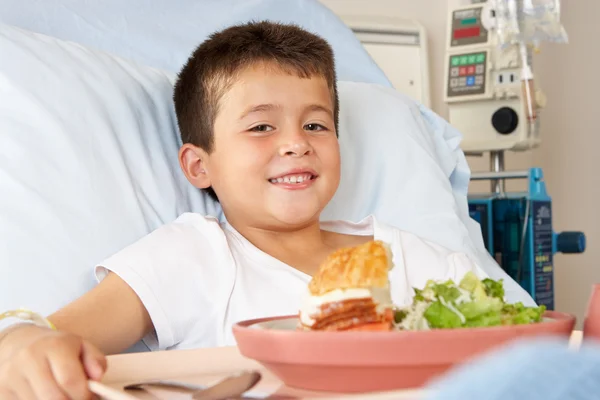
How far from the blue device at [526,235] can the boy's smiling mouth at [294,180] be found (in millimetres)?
878

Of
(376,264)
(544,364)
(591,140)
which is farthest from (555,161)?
(544,364)

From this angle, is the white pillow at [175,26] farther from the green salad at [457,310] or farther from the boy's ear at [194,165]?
the green salad at [457,310]

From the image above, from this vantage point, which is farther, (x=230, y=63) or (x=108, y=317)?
(x=230, y=63)

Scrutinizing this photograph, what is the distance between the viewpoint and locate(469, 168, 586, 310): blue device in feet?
6.40

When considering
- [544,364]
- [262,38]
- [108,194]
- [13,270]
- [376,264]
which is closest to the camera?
[544,364]

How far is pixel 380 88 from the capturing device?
167 centimetres

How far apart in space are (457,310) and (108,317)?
22.2 inches

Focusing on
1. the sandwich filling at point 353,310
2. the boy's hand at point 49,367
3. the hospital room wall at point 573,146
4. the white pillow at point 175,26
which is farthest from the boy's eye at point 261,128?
the hospital room wall at point 573,146

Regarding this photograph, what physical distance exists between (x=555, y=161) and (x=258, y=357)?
3.07 meters

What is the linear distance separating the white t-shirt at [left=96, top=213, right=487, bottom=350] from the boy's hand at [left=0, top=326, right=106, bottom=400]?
37 centimetres

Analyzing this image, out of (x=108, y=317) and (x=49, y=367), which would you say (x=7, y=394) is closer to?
(x=49, y=367)

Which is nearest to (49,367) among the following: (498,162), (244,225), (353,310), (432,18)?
(353,310)

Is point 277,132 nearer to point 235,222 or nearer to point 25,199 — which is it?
point 235,222

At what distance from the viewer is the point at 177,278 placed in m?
1.09
